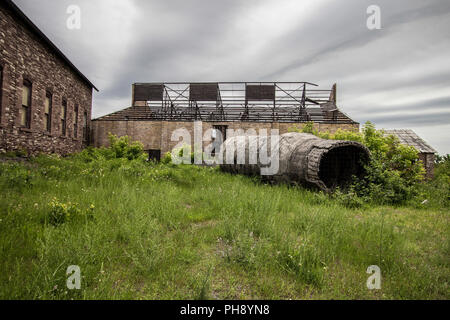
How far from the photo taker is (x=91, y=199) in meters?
3.52

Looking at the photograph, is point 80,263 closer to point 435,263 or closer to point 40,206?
point 40,206

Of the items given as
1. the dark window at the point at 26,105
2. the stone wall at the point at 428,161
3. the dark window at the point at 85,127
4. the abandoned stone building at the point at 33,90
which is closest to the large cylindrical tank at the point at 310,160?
the abandoned stone building at the point at 33,90

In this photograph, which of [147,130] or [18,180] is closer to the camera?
[18,180]

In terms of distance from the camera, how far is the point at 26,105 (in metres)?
9.73

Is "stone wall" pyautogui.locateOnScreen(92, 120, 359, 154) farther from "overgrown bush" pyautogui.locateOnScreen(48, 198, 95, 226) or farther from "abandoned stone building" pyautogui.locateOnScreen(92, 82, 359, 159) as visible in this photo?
"overgrown bush" pyautogui.locateOnScreen(48, 198, 95, 226)

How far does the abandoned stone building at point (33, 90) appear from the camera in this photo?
8.30m

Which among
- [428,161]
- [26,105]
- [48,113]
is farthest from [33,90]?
[428,161]

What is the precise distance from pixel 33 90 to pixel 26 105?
846 millimetres

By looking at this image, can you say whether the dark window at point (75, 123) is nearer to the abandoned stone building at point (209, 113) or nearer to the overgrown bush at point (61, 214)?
the abandoned stone building at point (209, 113)

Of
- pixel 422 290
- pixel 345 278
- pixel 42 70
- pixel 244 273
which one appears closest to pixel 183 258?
pixel 244 273

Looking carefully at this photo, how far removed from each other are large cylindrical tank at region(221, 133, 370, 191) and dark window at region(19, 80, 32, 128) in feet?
36.1

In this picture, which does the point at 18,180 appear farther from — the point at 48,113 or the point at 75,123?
the point at 75,123
